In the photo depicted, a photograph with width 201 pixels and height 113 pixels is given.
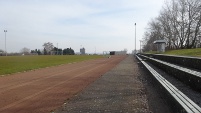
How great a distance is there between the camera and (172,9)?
75438mm

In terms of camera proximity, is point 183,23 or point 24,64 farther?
point 183,23

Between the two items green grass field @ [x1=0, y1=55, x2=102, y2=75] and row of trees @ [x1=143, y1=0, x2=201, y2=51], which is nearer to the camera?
green grass field @ [x1=0, y1=55, x2=102, y2=75]

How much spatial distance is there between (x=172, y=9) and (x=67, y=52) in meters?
113

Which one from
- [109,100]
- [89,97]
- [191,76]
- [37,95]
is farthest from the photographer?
[37,95]

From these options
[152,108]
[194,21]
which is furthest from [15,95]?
[194,21]

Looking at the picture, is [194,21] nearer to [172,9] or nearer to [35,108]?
[172,9]

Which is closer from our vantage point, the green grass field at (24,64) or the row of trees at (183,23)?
the green grass field at (24,64)

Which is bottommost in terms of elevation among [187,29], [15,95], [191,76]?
[15,95]

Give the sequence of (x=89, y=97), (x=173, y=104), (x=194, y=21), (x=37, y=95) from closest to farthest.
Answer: (x=173, y=104)
(x=89, y=97)
(x=37, y=95)
(x=194, y=21)

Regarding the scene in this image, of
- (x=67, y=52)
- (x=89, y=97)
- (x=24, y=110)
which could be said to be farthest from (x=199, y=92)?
(x=67, y=52)

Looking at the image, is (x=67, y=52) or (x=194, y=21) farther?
(x=67, y=52)

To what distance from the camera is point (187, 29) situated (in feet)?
231

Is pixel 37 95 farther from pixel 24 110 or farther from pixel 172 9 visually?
pixel 172 9

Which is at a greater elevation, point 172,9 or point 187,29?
point 172,9
